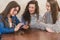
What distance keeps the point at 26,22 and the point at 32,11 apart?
14 cm

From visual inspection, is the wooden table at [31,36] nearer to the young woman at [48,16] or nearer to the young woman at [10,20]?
the young woman at [10,20]

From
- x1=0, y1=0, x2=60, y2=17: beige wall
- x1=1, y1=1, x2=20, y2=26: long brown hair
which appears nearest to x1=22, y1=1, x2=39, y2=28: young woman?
x1=0, y1=0, x2=60, y2=17: beige wall

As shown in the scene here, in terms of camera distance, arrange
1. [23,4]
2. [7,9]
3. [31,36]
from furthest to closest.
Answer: [23,4] < [7,9] < [31,36]

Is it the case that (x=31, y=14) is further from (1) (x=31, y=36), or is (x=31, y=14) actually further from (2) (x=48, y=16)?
(1) (x=31, y=36)

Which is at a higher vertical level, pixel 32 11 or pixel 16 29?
pixel 32 11

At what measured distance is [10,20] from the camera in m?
1.89

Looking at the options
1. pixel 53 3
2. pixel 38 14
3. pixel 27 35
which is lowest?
pixel 27 35

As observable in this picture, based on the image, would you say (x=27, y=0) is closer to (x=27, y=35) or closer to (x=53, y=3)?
(x=53, y=3)

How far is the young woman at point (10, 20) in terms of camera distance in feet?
5.81

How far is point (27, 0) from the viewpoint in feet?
6.43

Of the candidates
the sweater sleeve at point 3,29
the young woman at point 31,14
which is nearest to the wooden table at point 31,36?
the sweater sleeve at point 3,29

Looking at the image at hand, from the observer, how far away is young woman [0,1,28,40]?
5.81 ft

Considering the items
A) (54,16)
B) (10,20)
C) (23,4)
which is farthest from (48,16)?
(10,20)

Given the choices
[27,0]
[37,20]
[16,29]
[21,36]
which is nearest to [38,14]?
[37,20]
